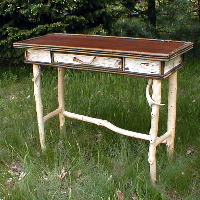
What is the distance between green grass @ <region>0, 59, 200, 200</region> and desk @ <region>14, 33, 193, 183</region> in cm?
20

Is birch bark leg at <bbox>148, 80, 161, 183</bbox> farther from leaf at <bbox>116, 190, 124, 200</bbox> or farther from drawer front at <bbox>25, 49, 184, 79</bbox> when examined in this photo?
leaf at <bbox>116, 190, 124, 200</bbox>

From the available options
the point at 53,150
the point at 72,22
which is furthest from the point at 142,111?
the point at 72,22

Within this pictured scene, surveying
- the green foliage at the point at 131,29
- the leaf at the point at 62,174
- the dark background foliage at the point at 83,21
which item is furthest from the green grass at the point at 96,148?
the green foliage at the point at 131,29

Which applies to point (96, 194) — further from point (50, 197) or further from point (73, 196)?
point (50, 197)

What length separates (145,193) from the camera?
8.91 ft

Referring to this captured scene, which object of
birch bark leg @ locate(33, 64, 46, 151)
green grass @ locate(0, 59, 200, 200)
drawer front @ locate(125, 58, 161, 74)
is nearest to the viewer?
drawer front @ locate(125, 58, 161, 74)

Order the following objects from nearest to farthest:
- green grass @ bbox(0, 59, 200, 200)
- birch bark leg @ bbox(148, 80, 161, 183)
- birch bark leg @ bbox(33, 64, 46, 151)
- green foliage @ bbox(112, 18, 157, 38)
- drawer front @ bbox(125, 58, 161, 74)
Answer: drawer front @ bbox(125, 58, 161, 74), birch bark leg @ bbox(148, 80, 161, 183), green grass @ bbox(0, 59, 200, 200), birch bark leg @ bbox(33, 64, 46, 151), green foliage @ bbox(112, 18, 157, 38)

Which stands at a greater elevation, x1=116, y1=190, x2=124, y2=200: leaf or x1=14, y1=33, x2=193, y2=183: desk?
x1=14, y1=33, x2=193, y2=183: desk

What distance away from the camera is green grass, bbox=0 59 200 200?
9.02 ft

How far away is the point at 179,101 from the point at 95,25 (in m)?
2.27

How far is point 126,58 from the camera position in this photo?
2607mm

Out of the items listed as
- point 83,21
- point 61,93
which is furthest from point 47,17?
point 61,93

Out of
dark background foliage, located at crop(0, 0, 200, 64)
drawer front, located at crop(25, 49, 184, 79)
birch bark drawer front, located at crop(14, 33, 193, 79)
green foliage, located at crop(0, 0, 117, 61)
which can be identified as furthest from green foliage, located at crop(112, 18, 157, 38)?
drawer front, located at crop(25, 49, 184, 79)

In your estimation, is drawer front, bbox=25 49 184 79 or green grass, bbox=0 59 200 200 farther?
green grass, bbox=0 59 200 200
